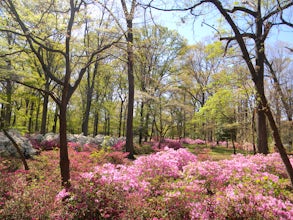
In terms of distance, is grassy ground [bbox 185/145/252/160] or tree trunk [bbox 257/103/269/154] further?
grassy ground [bbox 185/145/252/160]

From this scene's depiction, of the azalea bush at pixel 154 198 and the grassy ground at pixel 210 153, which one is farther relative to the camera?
the grassy ground at pixel 210 153

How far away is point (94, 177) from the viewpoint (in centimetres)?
358

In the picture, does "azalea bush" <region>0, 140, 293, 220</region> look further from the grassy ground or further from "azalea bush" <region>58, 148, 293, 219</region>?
the grassy ground

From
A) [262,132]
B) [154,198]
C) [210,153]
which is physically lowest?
[210,153]

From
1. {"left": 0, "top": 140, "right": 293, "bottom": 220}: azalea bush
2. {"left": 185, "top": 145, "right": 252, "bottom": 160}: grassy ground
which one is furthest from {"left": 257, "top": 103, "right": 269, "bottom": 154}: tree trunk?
{"left": 0, "top": 140, "right": 293, "bottom": 220}: azalea bush

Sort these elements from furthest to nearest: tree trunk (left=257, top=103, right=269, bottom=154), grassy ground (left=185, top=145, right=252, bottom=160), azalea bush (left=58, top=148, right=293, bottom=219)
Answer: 1. grassy ground (left=185, top=145, right=252, bottom=160)
2. tree trunk (left=257, top=103, right=269, bottom=154)
3. azalea bush (left=58, top=148, right=293, bottom=219)

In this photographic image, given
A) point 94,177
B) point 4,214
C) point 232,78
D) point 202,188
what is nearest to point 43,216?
point 4,214

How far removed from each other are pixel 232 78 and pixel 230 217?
38.2 feet

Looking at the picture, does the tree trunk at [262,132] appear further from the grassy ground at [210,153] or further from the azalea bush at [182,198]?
the azalea bush at [182,198]

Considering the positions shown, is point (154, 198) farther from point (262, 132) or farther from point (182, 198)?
point (262, 132)

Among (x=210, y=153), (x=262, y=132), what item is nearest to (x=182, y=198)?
(x=262, y=132)

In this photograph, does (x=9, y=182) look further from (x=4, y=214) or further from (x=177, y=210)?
(x=177, y=210)

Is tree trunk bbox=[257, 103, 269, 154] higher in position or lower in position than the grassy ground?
higher

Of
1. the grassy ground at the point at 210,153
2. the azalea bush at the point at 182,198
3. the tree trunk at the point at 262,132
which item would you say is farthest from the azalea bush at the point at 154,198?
the tree trunk at the point at 262,132
